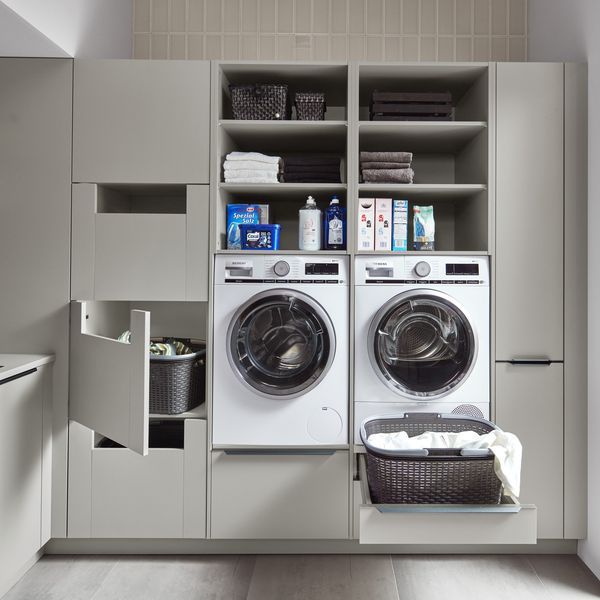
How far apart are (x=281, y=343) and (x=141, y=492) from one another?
2.86 feet

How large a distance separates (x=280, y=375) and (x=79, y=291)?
939 millimetres

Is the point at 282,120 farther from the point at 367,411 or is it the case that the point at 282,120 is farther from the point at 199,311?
the point at 367,411

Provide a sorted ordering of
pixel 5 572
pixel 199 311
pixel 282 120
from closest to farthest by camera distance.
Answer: pixel 5 572, pixel 282 120, pixel 199 311

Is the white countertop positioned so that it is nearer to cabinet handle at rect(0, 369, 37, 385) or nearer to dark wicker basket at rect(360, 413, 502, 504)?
cabinet handle at rect(0, 369, 37, 385)

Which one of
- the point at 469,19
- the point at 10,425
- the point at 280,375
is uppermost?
the point at 469,19

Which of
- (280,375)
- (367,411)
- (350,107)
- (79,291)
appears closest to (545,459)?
(367,411)

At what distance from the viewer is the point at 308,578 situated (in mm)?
2270

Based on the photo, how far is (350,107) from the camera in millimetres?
2422

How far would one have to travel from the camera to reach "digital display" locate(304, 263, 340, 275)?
2.42 meters

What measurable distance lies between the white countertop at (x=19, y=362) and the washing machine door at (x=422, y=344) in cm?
136

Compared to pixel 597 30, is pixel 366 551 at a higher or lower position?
lower

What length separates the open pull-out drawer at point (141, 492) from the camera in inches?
94.3

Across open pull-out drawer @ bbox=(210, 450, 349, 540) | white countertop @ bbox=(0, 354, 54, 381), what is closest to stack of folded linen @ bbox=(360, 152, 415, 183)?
open pull-out drawer @ bbox=(210, 450, 349, 540)

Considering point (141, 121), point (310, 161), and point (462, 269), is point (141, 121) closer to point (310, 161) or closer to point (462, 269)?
point (310, 161)
